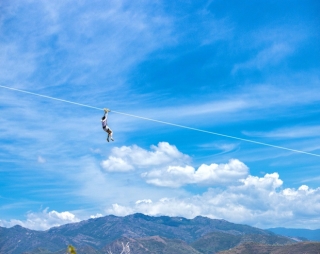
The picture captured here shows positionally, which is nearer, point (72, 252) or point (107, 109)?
point (72, 252)

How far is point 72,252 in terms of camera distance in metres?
9.69

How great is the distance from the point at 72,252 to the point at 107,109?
2183cm

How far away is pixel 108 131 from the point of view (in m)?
33.8

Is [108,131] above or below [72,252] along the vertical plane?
above

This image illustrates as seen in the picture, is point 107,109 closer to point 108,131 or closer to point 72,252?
point 108,131

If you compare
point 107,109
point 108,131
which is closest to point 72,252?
point 107,109

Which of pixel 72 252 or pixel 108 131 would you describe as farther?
pixel 108 131

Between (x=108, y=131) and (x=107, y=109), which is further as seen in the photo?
(x=108, y=131)

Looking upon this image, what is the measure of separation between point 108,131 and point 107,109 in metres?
3.38

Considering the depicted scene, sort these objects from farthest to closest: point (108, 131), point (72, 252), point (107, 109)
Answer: point (108, 131) → point (107, 109) → point (72, 252)

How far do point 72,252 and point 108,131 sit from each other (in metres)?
24.4

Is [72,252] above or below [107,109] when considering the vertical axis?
below

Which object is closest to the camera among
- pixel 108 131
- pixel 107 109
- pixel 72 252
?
pixel 72 252
